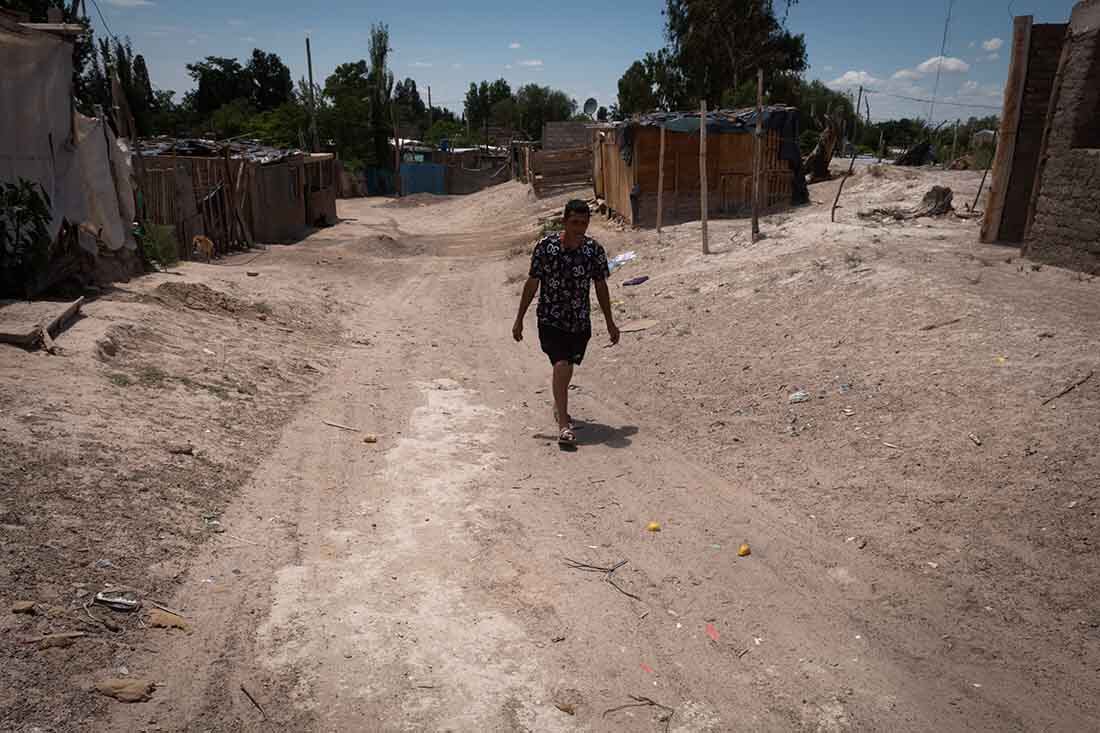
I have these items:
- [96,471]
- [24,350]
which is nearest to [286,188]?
[24,350]

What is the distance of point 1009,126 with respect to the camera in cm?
909

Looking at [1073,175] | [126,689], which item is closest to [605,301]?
[126,689]

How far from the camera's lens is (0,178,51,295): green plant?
6.42 meters

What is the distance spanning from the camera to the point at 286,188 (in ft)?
62.7

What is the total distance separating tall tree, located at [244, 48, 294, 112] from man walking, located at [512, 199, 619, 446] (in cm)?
6168

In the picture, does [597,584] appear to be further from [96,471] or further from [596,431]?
[96,471]

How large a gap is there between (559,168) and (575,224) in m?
21.3

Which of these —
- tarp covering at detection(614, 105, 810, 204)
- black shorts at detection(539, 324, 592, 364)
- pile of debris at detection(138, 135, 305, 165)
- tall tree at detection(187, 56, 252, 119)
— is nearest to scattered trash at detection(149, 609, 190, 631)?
black shorts at detection(539, 324, 592, 364)

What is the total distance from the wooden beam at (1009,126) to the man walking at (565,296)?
21.9ft

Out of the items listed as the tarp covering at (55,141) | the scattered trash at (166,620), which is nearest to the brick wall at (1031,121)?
the scattered trash at (166,620)

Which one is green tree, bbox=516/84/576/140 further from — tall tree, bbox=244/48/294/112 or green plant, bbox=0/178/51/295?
green plant, bbox=0/178/51/295

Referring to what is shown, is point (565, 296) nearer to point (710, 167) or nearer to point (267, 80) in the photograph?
point (710, 167)

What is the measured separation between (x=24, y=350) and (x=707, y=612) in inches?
189

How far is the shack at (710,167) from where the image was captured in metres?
15.5
